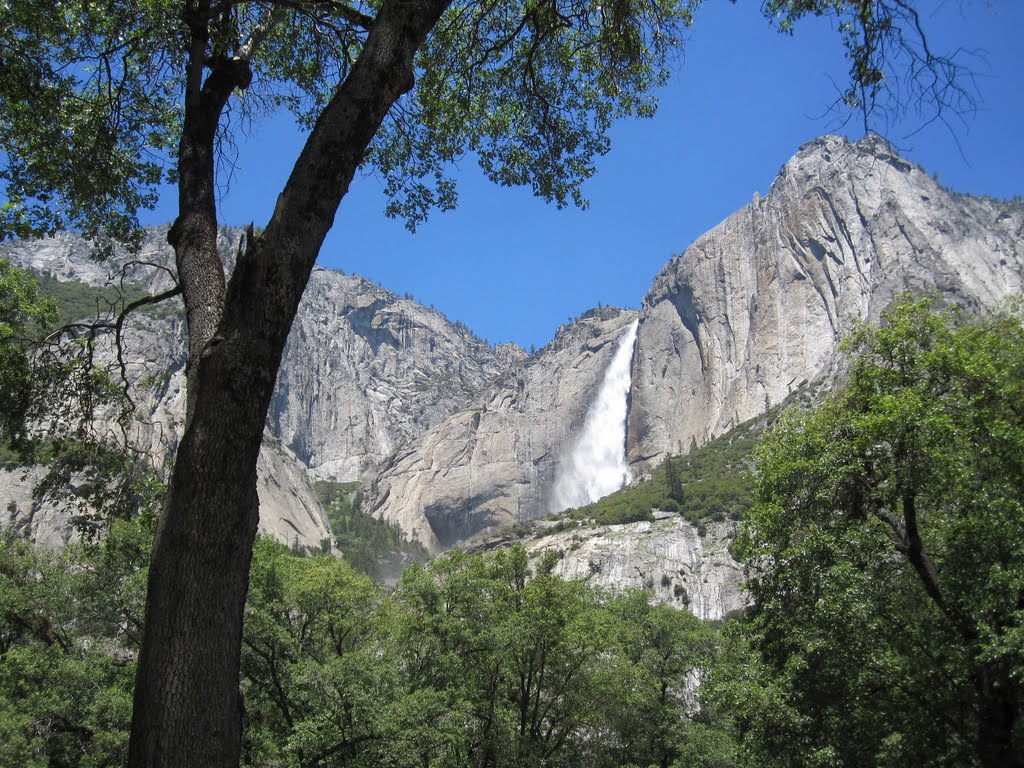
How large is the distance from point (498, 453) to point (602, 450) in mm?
23161

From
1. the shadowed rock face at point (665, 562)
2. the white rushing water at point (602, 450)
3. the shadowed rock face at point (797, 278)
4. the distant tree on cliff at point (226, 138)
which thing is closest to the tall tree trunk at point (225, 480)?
the distant tree on cliff at point (226, 138)

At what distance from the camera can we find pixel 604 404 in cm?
16288

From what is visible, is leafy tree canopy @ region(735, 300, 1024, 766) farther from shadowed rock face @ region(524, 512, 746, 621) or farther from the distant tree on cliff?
shadowed rock face @ region(524, 512, 746, 621)

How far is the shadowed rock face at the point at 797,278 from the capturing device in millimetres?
120312

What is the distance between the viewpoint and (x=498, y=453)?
160 metres

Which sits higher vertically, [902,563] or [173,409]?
[173,409]

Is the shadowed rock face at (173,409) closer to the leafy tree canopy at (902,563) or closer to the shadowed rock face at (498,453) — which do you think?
the leafy tree canopy at (902,563)

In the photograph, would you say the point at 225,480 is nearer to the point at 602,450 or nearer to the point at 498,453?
the point at 602,450

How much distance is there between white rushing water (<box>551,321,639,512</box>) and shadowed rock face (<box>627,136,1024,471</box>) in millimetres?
7335

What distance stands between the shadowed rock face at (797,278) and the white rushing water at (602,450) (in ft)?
24.1

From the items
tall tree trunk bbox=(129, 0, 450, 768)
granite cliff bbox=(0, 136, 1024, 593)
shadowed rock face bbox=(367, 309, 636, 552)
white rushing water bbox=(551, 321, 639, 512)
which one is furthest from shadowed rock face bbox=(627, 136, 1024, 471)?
tall tree trunk bbox=(129, 0, 450, 768)

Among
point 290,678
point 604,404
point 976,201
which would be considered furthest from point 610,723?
point 976,201

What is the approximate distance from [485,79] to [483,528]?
14824 cm

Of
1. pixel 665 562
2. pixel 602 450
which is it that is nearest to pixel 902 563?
pixel 665 562
